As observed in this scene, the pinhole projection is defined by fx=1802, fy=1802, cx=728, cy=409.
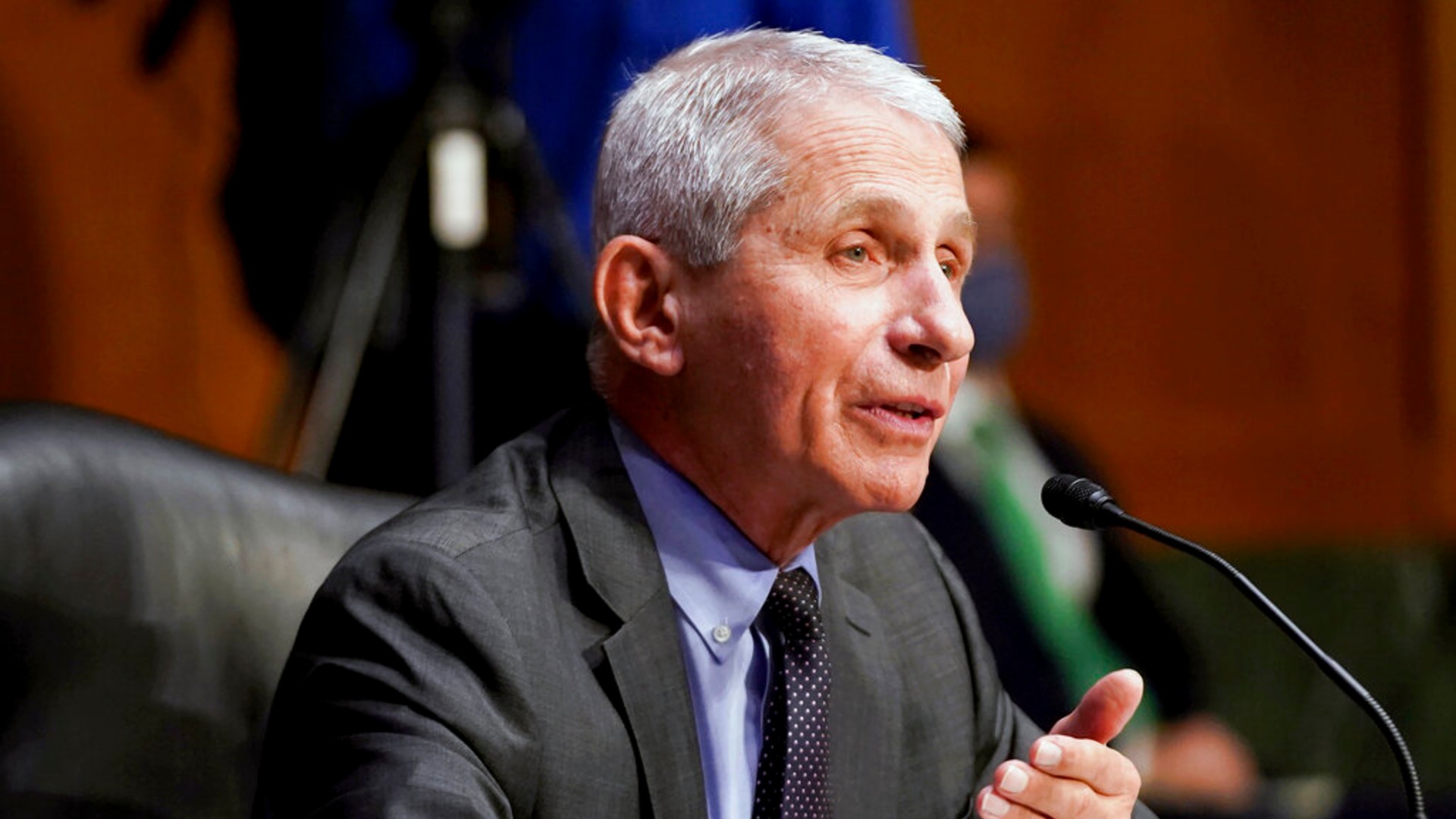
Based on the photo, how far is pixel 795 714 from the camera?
144 cm

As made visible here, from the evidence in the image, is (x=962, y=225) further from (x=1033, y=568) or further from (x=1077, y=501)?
(x=1033, y=568)

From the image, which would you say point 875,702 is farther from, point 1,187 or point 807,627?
point 1,187

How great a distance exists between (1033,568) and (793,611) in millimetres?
1821

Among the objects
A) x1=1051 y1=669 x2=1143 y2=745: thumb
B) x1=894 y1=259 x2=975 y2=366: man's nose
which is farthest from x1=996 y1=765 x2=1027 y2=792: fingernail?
x1=894 y1=259 x2=975 y2=366: man's nose

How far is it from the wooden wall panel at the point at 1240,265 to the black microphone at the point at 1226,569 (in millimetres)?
2626

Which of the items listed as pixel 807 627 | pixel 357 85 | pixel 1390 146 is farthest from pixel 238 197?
pixel 1390 146

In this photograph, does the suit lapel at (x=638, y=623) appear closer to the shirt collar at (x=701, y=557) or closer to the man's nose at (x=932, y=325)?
the shirt collar at (x=701, y=557)

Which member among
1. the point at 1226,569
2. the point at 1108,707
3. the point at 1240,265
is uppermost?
the point at 1226,569

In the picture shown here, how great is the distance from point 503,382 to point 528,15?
1.71 ft

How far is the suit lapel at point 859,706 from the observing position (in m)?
1.47

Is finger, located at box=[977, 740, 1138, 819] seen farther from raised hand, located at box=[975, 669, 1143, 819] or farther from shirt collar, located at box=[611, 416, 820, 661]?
shirt collar, located at box=[611, 416, 820, 661]

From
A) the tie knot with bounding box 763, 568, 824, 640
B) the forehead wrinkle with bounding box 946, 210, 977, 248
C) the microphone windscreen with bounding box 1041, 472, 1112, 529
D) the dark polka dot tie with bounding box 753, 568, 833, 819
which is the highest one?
the forehead wrinkle with bounding box 946, 210, 977, 248

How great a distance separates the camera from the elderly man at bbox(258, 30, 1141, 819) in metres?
1.28

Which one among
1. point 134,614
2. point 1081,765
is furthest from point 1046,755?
point 134,614
